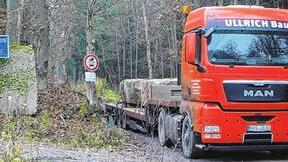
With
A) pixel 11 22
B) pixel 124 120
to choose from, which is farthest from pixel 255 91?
pixel 11 22

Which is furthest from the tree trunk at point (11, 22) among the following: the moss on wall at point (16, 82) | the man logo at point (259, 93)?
the man logo at point (259, 93)

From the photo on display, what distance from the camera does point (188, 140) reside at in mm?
12984

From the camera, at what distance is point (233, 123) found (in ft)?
39.3

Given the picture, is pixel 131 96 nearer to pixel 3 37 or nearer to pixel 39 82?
pixel 39 82

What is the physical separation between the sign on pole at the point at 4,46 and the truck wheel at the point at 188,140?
7355 millimetres

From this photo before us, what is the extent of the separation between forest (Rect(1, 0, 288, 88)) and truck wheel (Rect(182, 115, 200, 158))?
462 inches

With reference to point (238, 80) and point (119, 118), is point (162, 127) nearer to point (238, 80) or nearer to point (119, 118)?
point (238, 80)

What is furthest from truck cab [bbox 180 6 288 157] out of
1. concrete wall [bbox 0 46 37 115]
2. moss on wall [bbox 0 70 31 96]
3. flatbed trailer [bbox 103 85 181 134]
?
moss on wall [bbox 0 70 31 96]

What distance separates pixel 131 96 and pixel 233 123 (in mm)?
10743

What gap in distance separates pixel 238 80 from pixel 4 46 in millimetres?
8960

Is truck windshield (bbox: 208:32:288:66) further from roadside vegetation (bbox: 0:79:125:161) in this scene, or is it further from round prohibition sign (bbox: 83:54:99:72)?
round prohibition sign (bbox: 83:54:99:72)

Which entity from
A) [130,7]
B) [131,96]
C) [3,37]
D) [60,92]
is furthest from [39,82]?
[130,7]

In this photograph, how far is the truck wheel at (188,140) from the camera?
1259 cm

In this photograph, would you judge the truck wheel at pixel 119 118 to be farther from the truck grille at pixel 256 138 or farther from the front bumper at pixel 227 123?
the truck grille at pixel 256 138
